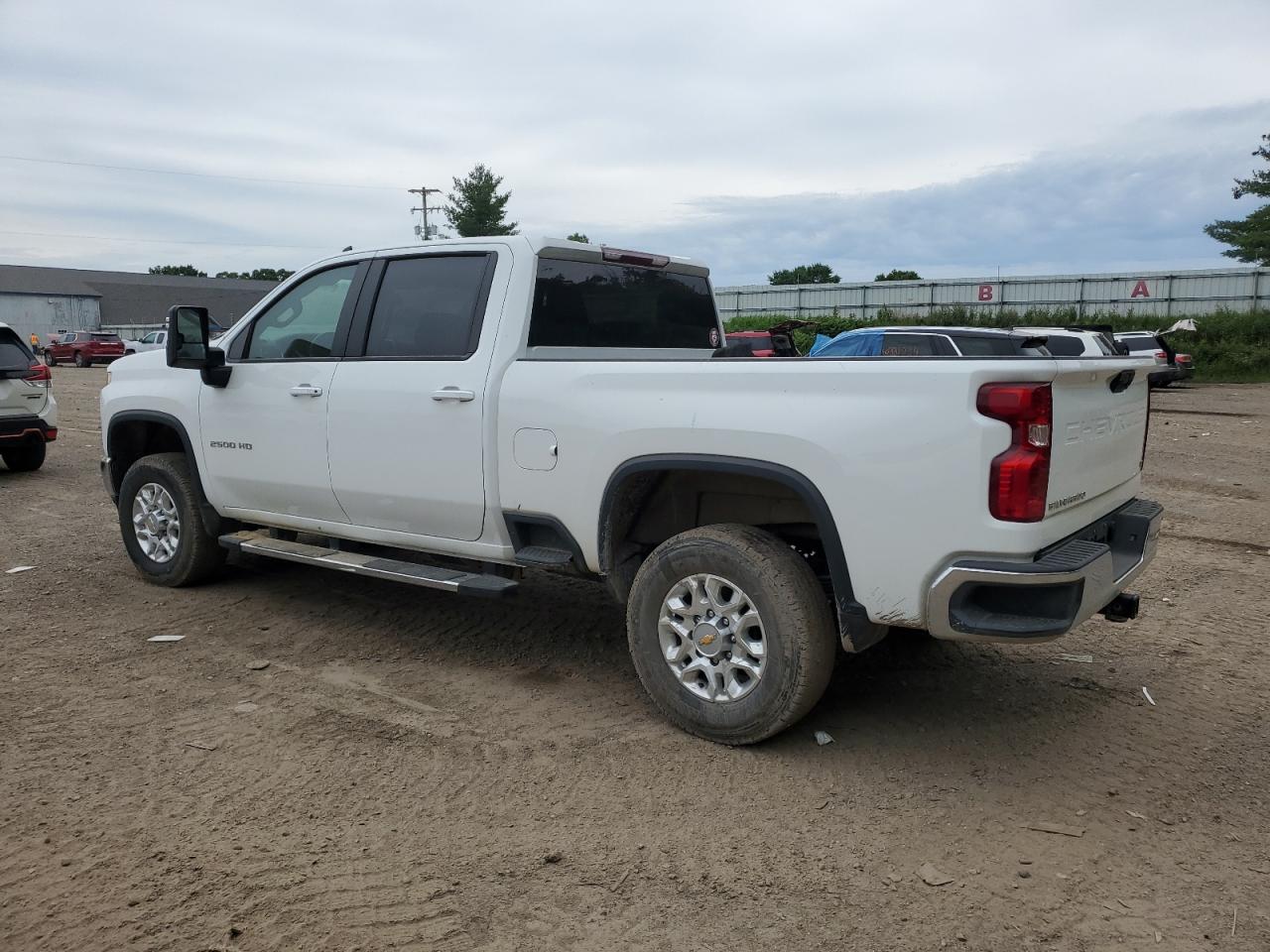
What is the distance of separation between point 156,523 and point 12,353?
228 inches

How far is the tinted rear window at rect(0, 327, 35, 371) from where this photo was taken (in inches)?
418

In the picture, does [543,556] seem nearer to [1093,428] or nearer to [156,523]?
[1093,428]

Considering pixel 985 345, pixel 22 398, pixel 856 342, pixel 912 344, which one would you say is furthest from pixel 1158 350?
pixel 22 398

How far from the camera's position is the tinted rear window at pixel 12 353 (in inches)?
418

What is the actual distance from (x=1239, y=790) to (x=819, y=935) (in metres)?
1.94

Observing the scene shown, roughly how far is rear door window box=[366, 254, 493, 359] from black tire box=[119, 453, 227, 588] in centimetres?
184

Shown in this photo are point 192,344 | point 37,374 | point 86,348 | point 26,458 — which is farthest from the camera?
point 86,348

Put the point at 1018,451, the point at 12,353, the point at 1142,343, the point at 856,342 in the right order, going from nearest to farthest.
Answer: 1. the point at 1018,451
2. the point at 12,353
3. the point at 856,342
4. the point at 1142,343

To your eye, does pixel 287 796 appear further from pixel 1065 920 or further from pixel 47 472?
pixel 47 472

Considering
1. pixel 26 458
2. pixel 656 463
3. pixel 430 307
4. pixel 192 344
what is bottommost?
pixel 26 458

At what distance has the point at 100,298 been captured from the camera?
234 feet

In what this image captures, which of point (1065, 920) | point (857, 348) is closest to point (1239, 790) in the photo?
point (1065, 920)

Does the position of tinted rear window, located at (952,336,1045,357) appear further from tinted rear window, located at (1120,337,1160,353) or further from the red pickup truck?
the red pickup truck

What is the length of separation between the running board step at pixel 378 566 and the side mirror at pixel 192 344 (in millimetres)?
942
